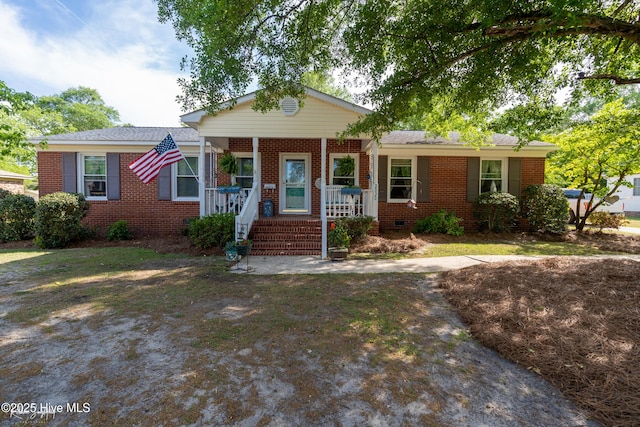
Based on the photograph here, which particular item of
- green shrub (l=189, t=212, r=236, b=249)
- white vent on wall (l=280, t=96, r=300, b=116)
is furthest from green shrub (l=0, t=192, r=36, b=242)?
white vent on wall (l=280, t=96, r=300, b=116)

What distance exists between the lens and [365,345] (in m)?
3.13

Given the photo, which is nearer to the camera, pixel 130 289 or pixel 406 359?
pixel 406 359

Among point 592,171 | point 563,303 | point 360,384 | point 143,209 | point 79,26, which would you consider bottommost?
point 360,384

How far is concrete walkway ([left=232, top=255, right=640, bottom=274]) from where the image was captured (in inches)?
243

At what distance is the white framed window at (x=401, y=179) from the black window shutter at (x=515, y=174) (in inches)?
145

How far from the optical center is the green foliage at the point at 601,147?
30.8ft

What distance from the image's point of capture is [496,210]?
1056 cm

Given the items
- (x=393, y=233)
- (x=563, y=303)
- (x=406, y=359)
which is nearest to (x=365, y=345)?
(x=406, y=359)

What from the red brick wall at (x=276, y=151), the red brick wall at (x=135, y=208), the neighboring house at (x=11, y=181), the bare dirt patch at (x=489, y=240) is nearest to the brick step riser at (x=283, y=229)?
the bare dirt patch at (x=489, y=240)

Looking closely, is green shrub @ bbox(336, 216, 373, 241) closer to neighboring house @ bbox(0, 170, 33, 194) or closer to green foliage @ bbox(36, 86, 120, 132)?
neighboring house @ bbox(0, 170, 33, 194)

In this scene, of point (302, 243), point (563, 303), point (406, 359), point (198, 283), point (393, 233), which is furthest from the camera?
point (393, 233)

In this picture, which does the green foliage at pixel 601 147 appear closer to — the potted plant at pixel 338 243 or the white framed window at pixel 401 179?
the white framed window at pixel 401 179

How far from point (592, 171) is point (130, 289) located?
14.7 m

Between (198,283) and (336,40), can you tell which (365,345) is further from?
(336,40)
